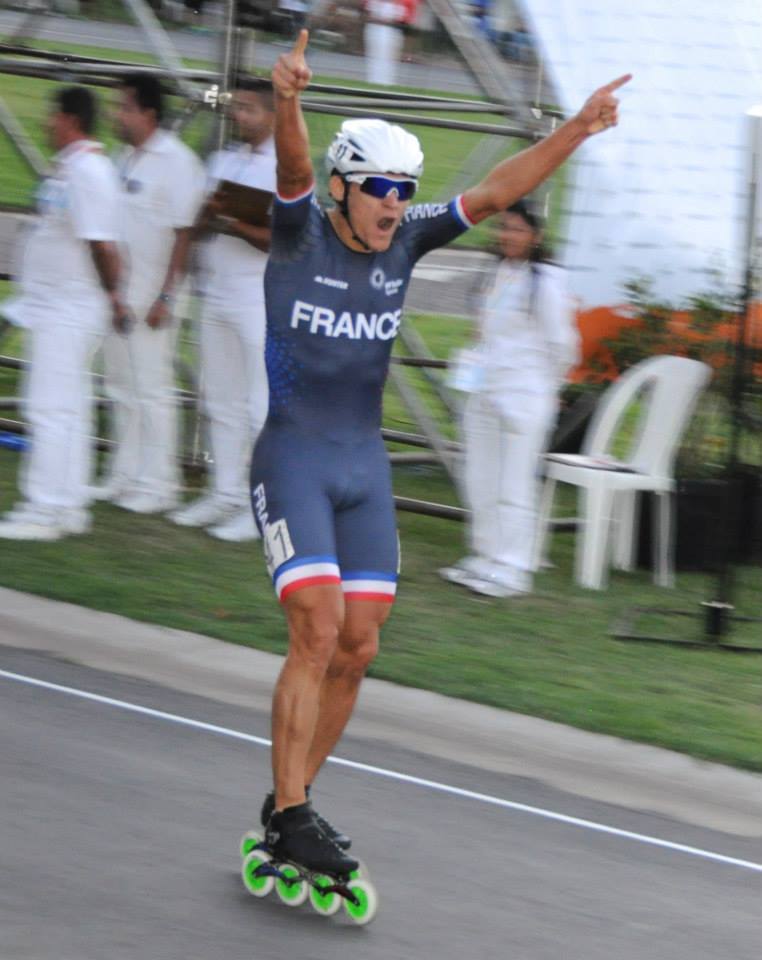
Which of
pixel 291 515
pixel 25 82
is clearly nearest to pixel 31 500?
pixel 291 515

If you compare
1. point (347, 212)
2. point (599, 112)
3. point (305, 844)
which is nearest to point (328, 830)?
point (305, 844)

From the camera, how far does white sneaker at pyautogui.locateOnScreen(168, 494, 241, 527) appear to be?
9914 millimetres

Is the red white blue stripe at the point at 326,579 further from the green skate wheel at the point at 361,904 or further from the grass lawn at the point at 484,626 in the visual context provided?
the grass lawn at the point at 484,626

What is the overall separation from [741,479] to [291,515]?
5.33 m

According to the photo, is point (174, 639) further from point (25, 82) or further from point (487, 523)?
point (25, 82)

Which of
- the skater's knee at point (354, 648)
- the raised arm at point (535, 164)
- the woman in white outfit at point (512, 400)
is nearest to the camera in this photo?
the skater's knee at point (354, 648)

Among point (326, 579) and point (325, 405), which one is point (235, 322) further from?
point (326, 579)

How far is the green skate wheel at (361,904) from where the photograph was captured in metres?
4.97

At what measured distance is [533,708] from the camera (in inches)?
281

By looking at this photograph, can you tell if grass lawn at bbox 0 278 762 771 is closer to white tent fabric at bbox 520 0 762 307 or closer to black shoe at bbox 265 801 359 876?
white tent fabric at bbox 520 0 762 307

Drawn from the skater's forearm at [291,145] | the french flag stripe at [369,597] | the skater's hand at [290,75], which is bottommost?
the french flag stripe at [369,597]

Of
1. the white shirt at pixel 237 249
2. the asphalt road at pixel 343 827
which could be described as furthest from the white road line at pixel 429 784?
the white shirt at pixel 237 249

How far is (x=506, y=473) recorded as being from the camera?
9117 mm

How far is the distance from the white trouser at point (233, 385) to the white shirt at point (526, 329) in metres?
1.22
